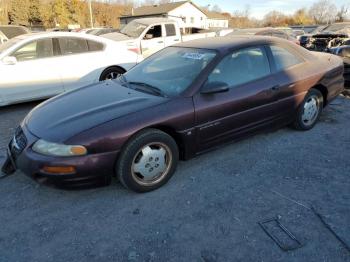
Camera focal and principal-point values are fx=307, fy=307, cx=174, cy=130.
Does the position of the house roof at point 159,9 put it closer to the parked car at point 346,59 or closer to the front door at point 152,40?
the front door at point 152,40

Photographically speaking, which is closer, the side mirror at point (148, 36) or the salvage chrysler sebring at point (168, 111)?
the salvage chrysler sebring at point (168, 111)

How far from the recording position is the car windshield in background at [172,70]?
11.4 feet

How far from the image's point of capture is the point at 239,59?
12.4 feet

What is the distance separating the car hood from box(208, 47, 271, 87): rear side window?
80 centimetres

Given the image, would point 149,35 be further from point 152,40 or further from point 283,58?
point 283,58

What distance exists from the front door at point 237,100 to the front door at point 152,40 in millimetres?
7012

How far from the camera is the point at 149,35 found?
35.1 ft

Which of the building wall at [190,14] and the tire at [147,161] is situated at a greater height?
the building wall at [190,14]

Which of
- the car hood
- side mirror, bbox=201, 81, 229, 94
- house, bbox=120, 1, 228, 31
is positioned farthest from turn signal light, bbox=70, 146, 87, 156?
house, bbox=120, 1, 228, 31

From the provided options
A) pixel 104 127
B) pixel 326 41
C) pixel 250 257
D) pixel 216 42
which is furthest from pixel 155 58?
pixel 326 41

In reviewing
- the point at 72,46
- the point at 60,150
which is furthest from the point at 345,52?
the point at 60,150

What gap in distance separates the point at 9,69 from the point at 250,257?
17.9ft

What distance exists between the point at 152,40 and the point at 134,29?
861 millimetres

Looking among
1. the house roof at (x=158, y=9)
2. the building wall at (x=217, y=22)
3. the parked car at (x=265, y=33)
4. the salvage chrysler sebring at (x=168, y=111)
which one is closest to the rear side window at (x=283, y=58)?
the salvage chrysler sebring at (x=168, y=111)
